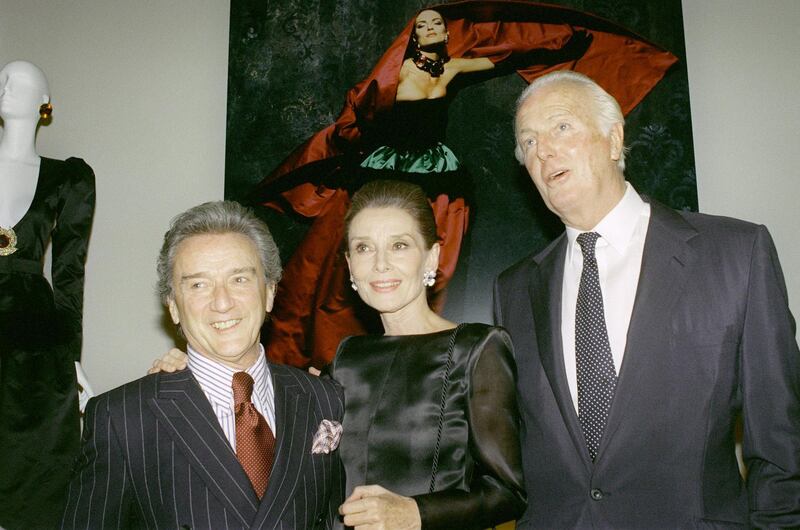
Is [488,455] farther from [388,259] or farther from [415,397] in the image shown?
[388,259]

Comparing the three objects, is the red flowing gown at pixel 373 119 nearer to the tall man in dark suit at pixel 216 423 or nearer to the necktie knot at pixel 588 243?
the necktie knot at pixel 588 243

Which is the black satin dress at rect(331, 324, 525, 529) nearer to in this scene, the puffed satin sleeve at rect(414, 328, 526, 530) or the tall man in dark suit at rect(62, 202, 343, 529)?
the puffed satin sleeve at rect(414, 328, 526, 530)

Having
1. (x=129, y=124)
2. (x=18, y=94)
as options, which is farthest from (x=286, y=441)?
(x=129, y=124)

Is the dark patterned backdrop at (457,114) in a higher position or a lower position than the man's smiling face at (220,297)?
higher

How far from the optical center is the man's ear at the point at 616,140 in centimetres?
227

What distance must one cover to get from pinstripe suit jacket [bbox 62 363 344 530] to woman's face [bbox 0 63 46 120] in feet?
7.12

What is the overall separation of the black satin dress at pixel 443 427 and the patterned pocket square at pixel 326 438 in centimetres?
11

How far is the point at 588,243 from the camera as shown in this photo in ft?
7.14

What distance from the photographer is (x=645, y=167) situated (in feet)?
11.6

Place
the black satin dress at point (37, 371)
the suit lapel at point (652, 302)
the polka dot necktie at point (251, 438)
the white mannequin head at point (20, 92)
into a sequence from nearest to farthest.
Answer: the polka dot necktie at point (251, 438) < the suit lapel at point (652, 302) < the black satin dress at point (37, 371) < the white mannequin head at point (20, 92)

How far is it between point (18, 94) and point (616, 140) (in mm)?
2872

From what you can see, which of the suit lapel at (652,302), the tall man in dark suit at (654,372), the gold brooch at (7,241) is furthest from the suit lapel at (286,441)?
the gold brooch at (7,241)

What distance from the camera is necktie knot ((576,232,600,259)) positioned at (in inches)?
85.0

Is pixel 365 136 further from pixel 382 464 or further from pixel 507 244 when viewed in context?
pixel 382 464
